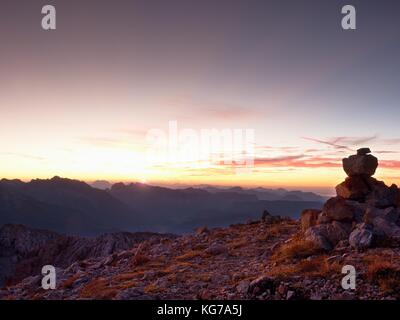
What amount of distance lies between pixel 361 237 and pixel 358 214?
125 inches

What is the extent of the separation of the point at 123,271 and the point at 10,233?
11742cm

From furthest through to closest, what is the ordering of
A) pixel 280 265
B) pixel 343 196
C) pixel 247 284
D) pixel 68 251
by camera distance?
pixel 68 251
pixel 343 196
pixel 280 265
pixel 247 284

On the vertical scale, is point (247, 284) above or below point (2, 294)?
above

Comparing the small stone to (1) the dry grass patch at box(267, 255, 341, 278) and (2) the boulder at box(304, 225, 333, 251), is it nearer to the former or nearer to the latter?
(2) the boulder at box(304, 225, 333, 251)

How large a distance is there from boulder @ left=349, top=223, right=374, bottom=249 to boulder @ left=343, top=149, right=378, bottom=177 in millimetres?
4808

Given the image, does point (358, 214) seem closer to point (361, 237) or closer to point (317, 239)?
point (361, 237)

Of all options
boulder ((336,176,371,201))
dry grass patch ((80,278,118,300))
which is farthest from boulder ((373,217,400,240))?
dry grass patch ((80,278,118,300))

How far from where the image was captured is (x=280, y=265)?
60.7ft

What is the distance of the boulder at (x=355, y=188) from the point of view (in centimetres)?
2391

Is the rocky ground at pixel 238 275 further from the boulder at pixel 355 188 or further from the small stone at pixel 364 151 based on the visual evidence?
the small stone at pixel 364 151

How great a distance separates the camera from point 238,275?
17.2 m

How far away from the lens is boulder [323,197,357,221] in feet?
72.4
